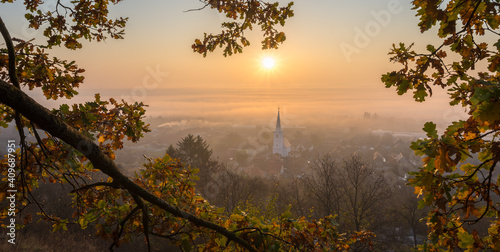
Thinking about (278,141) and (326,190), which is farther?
(278,141)

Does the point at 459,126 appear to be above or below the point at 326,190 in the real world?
above

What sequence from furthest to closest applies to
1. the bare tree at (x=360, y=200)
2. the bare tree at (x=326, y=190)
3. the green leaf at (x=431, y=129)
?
the bare tree at (x=326, y=190) → the bare tree at (x=360, y=200) → the green leaf at (x=431, y=129)

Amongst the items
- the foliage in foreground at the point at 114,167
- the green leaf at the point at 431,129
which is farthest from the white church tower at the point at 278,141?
the green leaf at the point at 431,129

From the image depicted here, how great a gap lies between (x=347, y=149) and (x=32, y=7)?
286 ft

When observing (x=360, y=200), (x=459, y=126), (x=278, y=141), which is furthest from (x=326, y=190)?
(x=278, y=141)

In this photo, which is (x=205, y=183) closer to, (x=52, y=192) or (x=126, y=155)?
(x=52, y=192)

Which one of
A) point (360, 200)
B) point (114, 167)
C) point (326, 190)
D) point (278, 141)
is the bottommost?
point (278, 141)

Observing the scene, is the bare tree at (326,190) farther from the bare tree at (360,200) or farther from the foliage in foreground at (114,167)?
the foliage in foreground at (114,167)

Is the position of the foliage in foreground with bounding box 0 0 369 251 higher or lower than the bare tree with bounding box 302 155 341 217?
higher

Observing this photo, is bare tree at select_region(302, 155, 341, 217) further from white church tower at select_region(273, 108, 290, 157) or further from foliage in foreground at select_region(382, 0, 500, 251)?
white church tower at select_region(273, 108, 290, 157)

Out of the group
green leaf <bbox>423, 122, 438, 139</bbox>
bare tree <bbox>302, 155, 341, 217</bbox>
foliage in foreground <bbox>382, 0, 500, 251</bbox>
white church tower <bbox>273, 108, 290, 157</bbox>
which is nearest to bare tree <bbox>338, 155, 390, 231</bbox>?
bare tree <bbox>302, 155, 341, 217</bbox>

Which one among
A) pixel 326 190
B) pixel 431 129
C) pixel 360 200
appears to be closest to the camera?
pixel 431 129

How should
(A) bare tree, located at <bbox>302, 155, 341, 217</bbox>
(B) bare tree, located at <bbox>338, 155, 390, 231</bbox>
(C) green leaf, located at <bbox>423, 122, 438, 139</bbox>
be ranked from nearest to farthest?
(C) green leaf, located at <bbox>423, 122, 438, 139</bbox>, (B) bare tree, located at <bbox>338, 155, 390, 231</bbox>, (A) bare tree, located at <bbox>302, 155, 341, 217</bbox>

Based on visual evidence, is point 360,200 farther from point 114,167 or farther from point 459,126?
point 114,167
